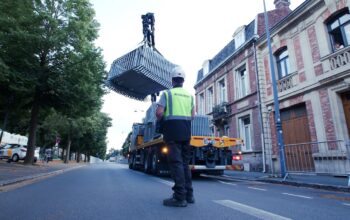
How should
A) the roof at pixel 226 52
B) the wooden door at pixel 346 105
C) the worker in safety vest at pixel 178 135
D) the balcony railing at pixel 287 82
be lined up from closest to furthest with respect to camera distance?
the worker in safety vest at pixel 178 135 → the wooden door at pixel 346 105 → the balcony railing at pixel 287 82 → the roof at pixel 226 52

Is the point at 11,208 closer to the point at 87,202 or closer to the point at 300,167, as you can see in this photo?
the point at 87,202

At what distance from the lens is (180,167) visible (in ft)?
12.8

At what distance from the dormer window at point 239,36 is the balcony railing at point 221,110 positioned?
4452 millimetres

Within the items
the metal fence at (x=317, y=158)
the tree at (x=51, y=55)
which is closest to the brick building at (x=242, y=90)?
the metal fence at (x=317, y=158)

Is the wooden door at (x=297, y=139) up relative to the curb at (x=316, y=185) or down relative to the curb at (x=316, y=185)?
up

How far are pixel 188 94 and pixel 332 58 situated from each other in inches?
370

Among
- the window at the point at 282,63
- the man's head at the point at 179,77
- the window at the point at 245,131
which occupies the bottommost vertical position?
the man's head at the point at 179,77

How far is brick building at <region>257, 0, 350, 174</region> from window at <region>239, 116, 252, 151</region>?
2.17 m

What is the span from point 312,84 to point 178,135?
10173mm

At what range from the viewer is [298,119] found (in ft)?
42.5

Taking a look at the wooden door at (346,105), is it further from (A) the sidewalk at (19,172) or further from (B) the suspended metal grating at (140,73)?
(A) the sidewalk at (19,172)

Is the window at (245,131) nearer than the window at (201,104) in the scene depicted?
Yes

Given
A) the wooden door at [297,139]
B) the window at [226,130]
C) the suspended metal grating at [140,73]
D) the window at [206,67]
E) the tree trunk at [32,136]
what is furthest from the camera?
the window at [206,67]

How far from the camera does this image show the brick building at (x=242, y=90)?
52.3 ft
